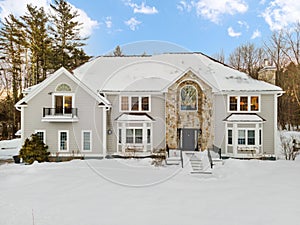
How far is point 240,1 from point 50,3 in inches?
912

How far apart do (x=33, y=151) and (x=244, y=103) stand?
13.7m

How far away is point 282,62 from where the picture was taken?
30.2 m

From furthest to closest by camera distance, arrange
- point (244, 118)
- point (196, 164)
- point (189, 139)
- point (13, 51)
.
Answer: point (13, 51) → point (189, 139) → point (244, 118) → point (196, 164)

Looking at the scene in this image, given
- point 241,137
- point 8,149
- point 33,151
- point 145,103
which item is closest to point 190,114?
point 145,103

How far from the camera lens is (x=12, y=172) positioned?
10773mm

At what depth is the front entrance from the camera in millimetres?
15680

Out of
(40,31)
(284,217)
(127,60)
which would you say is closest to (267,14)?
(127,60)

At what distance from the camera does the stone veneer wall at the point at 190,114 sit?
1536 cm

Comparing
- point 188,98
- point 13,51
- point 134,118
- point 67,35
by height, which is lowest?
point 134,118

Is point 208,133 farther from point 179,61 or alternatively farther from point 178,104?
point 179,61

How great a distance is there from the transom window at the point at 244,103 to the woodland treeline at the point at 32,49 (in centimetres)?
2007

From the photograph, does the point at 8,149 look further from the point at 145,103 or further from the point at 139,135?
the point at 145,103

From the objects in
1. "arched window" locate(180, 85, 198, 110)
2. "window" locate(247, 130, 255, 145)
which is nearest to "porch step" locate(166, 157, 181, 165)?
"arched window" locate(180, 85, 198, 110)

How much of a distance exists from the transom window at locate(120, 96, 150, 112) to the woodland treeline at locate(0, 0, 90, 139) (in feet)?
48.4
